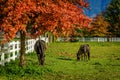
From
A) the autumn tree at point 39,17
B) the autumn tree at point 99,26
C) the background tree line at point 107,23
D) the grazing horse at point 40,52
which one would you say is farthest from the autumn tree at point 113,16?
the autumn tree at point 39,17

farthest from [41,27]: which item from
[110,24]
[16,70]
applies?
[110,24]

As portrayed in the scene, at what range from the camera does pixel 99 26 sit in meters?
92.2

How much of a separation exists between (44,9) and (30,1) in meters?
0.70

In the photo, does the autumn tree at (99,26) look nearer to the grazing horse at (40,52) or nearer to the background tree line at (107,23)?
the background tree line at (107,23)

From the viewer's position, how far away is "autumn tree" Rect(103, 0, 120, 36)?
311ft

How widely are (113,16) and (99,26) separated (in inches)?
412

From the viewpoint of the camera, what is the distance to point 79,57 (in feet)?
87.7

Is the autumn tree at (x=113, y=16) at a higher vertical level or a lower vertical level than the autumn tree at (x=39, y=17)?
higher

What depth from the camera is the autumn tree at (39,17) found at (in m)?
14.7

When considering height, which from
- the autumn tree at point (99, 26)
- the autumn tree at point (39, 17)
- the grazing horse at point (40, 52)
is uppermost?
the autumn tree at point (99, 26)

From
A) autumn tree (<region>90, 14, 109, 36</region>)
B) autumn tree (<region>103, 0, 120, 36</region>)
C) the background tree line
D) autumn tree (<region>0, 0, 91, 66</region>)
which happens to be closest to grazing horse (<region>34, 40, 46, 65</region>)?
autumn tree (<region>0, 0, 91, 66</region>)

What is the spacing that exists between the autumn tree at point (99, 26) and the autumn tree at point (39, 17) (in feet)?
245

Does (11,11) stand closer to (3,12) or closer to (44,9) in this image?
(3,12)

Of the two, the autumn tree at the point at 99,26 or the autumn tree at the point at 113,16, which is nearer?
the autumn tree at the point at 99,26
